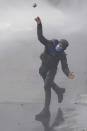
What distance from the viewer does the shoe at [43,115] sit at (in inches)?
282

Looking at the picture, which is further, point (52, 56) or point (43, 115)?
point (52, 56)

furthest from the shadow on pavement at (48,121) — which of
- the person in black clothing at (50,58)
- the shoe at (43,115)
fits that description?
the person in black clothing at (50,58)

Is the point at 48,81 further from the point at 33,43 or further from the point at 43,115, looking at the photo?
the point at 33,43

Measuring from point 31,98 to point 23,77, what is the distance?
1.55 meters

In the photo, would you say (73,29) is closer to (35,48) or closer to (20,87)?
(35,48)

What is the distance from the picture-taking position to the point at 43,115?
286 inches

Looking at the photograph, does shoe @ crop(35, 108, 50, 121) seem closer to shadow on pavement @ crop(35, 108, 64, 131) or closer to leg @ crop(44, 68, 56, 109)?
shadow on pavement @ crop(35, 108, 64, 131)

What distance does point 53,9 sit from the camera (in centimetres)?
1509

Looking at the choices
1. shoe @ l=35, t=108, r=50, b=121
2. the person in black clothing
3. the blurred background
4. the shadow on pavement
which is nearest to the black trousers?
the person in black clothing

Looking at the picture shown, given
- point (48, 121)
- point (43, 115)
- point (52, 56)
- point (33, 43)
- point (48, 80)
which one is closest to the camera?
point (48, 121)

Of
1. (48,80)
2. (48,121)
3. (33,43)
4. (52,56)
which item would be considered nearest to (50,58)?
(52,56)

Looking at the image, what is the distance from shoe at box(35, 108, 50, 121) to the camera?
717cm

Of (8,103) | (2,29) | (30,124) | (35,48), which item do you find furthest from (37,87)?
(30,124)

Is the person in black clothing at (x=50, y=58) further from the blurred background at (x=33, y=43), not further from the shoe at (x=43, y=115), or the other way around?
the blurred background at (x=33, y=43)
